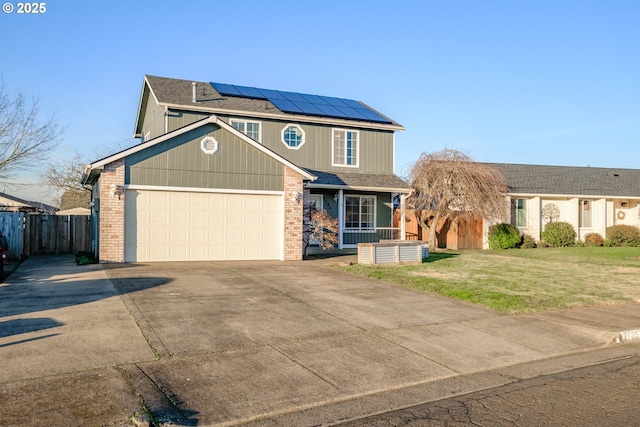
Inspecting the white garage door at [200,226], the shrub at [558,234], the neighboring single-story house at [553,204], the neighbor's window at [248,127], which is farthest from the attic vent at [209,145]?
the shrub at [558,234]

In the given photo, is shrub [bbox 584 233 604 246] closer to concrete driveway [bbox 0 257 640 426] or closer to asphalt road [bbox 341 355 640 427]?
concrete driveway [bbox 0 257 640 426]

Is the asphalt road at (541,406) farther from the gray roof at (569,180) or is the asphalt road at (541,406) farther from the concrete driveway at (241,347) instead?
the gray roof at (569,180)

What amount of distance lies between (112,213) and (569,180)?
26268mm

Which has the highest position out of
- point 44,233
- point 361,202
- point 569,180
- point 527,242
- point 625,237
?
point 569,180

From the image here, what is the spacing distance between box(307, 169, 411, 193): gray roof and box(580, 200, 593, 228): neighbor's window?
41.3 ft

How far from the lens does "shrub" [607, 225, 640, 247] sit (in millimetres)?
28844

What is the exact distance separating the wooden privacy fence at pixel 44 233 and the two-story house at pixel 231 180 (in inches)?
120

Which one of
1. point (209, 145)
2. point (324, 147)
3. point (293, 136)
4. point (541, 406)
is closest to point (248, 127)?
point (293, 136)

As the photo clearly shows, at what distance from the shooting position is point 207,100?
2169 cm

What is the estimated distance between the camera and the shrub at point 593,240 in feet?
94.0

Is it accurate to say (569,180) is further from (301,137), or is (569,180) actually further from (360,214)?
(301,137)

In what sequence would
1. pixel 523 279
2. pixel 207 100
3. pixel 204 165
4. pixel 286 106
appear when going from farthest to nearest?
pixel 286 106 < pixel 207 100 < pixel 204 165 < pixel 523 279

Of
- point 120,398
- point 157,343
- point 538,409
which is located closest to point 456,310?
point 538,409

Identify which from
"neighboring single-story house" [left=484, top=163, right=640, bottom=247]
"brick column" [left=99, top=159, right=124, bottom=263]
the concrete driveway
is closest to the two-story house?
"brick column" [left=99, top=159, right=124, bottom=263]
